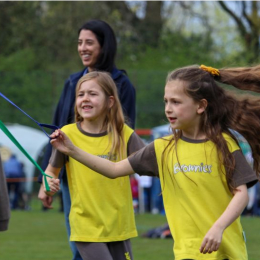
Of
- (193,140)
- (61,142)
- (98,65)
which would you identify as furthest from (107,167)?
(98,65)

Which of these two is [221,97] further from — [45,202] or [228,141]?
[45,202]

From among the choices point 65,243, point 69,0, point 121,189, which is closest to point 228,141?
point 121,189

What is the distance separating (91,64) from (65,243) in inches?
222

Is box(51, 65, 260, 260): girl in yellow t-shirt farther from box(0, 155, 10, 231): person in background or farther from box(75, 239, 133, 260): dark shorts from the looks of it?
box(75, 239, 133, 260): dark shorts

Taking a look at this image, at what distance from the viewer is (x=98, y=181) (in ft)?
18.2

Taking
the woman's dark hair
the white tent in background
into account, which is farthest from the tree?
the woman's dark hair

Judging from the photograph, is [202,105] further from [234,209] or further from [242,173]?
[234,209]

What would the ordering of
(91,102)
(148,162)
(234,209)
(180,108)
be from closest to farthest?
(234,209)
(180,108)
(148,162)
(91,102)

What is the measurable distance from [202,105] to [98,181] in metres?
1.16

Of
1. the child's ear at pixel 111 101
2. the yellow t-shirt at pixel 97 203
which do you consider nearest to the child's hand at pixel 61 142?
the yellow t-shirt at pixel 97 203

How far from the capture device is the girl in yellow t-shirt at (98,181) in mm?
5512

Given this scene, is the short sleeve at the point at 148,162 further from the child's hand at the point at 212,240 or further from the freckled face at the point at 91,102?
the freckled face at the point at 91,102

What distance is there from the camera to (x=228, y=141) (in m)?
4.69

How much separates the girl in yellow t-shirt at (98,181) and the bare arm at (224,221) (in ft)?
4.20
